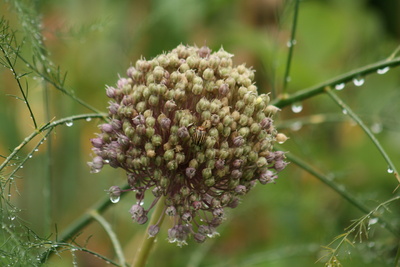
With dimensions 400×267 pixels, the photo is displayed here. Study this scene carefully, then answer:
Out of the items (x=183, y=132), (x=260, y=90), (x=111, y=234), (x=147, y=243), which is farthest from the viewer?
(x=260, y=90)

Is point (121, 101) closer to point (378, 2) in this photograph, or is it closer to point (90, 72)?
point (90, 72)

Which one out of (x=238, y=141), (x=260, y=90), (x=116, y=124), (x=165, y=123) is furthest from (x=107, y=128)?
(x=260, y=90)

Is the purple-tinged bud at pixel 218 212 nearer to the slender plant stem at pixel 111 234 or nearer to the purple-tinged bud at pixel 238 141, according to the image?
the purple-tinged bud at pixel 238 141

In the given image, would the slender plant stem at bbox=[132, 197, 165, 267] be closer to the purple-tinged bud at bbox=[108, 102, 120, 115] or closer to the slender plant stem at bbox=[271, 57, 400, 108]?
the purple-tinged bud at bbox=[108, 102, 120, 115]

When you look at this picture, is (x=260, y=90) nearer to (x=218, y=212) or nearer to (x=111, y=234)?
(x=111, y=234)

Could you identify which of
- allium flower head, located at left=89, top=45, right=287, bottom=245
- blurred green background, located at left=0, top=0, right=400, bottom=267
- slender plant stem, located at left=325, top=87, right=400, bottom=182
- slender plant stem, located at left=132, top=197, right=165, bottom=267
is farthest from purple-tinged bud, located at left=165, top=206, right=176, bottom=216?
blurred green background, located at left=0, top=0, right=400, bottom=267

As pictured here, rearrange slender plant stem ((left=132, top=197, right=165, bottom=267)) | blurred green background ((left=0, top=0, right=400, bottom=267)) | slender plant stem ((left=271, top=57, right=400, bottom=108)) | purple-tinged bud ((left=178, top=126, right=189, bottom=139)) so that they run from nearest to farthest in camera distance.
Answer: purple-tinged bud ((left=178, top=126, right=189, bottom=139)) < slender plant stem ((left=132, top=197, right=165, bottom=267)) < slender plant stem ((left=271, top=57, right=400, bottom=108)) < blurred green background ((left=0, top=0, right=400, bottom=267))
